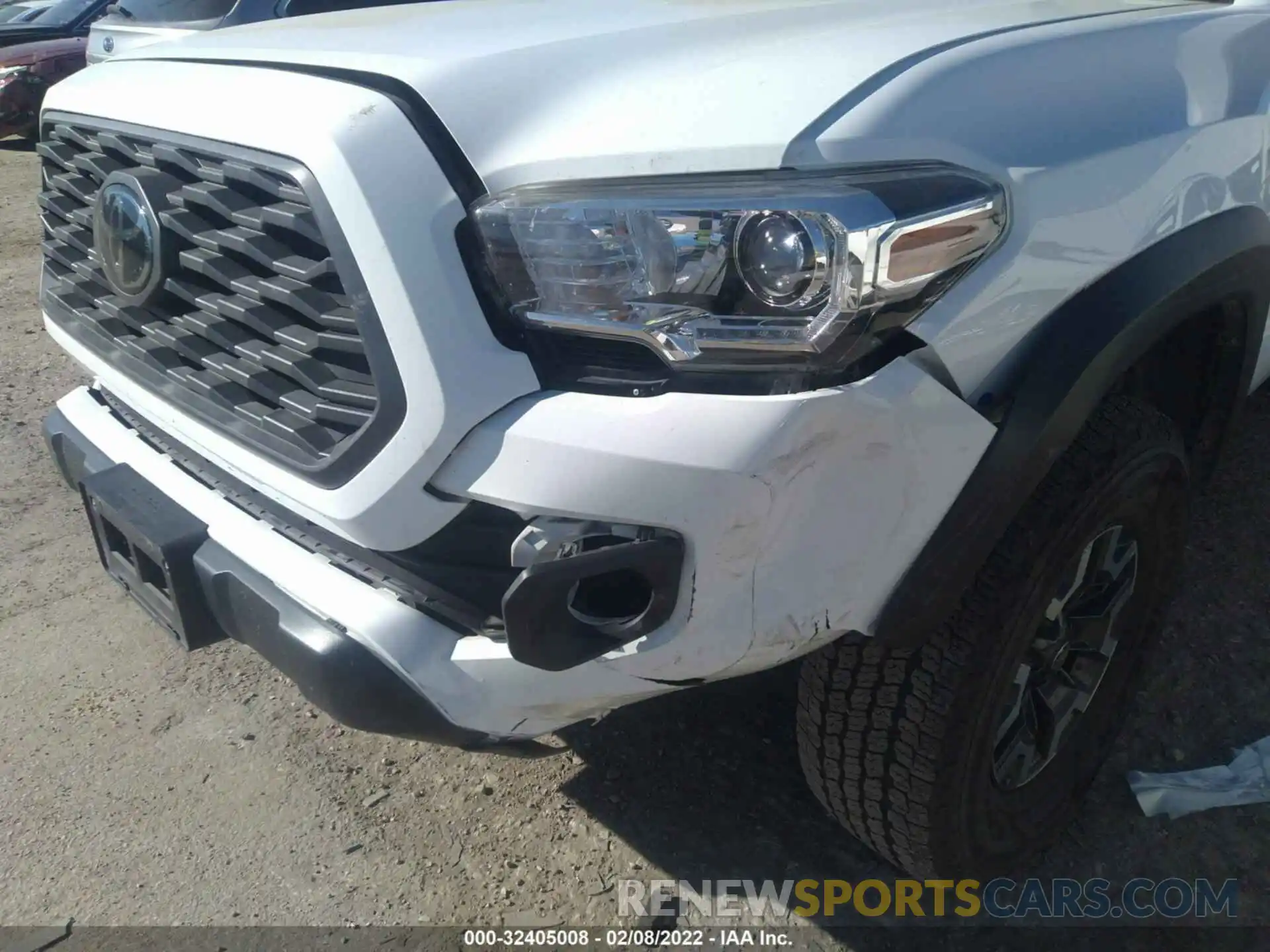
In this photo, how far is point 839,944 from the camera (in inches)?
83.4

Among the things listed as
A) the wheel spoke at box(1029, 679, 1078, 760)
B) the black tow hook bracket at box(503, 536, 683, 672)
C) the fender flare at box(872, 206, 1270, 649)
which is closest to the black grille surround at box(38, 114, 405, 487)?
the black tow hook bracket at box(503, 536, 683, 672)

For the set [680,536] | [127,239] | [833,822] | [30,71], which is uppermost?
[127,239]

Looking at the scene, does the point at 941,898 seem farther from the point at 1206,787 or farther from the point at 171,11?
the point at 171,11

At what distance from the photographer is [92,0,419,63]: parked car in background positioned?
189 inches

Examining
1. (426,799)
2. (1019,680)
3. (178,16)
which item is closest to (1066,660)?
(1019,680)

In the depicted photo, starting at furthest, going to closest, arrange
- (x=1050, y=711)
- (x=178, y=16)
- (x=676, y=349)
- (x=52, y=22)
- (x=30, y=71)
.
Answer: (x=52, y=22) → (x=30, y=71) → (x=178, y=16) → (x=1050, y=711) → (x=676, y=349)

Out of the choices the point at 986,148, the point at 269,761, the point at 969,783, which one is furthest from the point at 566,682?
the point at 269,761

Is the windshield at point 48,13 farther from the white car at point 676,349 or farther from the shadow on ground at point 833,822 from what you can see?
the shadow on ground at point 833,822

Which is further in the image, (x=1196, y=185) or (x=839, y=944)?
(x=839, y=944)

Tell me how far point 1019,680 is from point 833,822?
0.57m

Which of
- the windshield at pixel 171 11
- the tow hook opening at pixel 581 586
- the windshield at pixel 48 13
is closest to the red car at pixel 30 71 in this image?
the windshield at pixel 48 13

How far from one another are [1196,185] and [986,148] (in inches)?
23.8

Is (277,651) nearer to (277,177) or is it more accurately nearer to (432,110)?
(277,177)

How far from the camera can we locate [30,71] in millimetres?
10297
